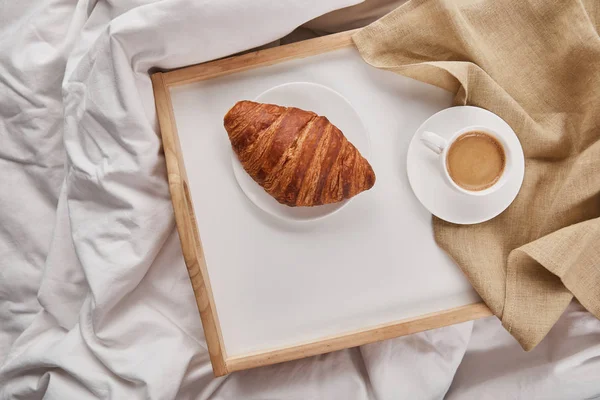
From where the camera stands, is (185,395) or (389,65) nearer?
(389,65)

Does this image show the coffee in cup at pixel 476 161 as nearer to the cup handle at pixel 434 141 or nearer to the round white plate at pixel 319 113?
the cup handle at pixel 434 141

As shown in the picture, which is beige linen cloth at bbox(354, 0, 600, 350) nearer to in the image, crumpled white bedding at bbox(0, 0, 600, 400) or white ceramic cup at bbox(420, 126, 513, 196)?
white ceramic cup at bbox(420, 126, 513, 196)

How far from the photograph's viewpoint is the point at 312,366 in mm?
1121

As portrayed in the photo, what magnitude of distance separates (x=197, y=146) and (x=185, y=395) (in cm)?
50

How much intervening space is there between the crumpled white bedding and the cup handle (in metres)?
0.30

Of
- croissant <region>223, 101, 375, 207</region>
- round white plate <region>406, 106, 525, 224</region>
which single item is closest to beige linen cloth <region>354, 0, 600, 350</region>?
round white plate <region>406, 106, 525, 224</region>

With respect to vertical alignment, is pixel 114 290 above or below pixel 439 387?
above

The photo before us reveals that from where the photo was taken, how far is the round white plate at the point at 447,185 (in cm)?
97

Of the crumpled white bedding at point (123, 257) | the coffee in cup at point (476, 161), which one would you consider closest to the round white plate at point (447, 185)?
the coffee in cup at point (476, 161)

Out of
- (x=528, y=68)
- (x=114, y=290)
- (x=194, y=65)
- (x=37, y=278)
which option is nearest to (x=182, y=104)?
(x=194, y=65)

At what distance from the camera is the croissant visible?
0.91 m

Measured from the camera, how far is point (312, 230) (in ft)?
3.26

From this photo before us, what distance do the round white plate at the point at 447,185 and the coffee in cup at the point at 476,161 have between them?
0.02 meters

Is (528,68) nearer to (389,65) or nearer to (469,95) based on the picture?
(469,95)
